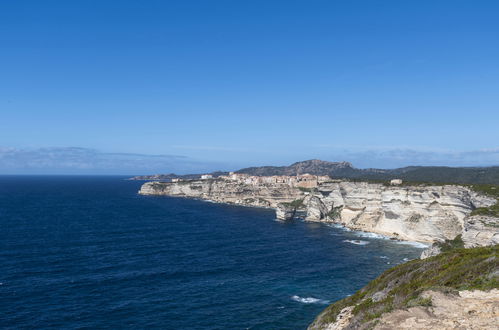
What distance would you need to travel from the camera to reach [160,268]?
5947cm

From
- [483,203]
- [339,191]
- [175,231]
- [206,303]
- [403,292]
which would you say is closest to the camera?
[403,292]

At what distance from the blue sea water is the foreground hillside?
12791 mm

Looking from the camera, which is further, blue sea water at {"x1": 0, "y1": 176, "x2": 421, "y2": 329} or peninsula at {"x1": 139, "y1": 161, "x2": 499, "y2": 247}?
peninsula at {"x1": 139, "y1": 161, "x2": 499, "y2": 247}

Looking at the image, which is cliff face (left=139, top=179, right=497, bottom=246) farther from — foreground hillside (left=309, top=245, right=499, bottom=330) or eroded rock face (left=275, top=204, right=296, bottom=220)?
foreground hillside (left=309, top=245, right=499, bottom=330)

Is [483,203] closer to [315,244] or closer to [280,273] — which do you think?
[315,244]

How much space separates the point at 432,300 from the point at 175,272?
4426cm

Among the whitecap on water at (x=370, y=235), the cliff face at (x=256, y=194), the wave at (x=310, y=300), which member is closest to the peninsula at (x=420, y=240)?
the cliff face at (x=256, y=194)

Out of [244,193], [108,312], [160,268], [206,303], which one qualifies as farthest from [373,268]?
[244,193]

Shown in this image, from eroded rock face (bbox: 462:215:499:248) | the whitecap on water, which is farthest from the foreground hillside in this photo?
the whitecap on water

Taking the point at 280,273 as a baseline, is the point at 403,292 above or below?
above

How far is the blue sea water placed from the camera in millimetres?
40969

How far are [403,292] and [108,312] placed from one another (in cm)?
3269

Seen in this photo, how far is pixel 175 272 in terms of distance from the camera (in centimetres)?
5741

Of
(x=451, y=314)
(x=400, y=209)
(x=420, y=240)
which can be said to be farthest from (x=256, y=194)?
(x=451, y=314)
